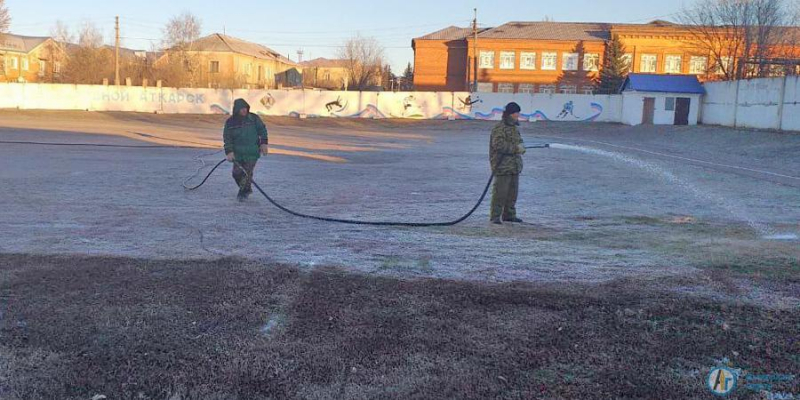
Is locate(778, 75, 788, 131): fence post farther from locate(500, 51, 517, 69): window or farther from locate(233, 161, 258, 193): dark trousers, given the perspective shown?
locate(500, 51, 517, 69): window

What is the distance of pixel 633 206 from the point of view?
38.0ft

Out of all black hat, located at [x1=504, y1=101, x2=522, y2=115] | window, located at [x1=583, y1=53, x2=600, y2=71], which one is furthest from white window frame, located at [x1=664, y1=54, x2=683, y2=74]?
black hat, located at [x1=504, y1=101, x2=522, y2=115]

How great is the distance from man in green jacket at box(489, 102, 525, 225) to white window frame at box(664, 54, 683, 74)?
217 ft

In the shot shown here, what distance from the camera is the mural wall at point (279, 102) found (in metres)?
52.3

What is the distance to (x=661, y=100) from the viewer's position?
48188mm

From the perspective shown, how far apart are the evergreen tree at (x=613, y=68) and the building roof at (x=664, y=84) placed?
52.2 ft

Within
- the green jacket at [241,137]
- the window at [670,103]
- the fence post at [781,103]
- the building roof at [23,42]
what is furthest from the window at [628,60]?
the building roof at [23,42]

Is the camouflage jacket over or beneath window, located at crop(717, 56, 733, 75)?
beneath

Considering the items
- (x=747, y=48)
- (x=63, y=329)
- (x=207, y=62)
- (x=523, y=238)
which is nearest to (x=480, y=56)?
(x=747, y=48)

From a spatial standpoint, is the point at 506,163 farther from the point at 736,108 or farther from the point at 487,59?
the point at 487,59

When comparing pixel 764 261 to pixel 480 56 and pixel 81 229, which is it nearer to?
pixel 81 229

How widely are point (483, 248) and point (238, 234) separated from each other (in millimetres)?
3071

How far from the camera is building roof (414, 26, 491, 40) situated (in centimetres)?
7475

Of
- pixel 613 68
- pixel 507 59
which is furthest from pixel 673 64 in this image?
pixel 507 59
